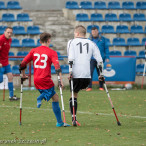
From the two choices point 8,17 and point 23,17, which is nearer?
point 8,17

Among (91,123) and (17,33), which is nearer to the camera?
(91,123)

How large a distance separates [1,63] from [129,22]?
12121mm

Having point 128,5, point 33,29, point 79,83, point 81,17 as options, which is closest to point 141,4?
point 128,5

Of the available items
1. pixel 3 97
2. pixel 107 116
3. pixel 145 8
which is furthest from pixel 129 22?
pixel 107 116

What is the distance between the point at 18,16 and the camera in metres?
23.8

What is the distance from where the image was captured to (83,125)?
9.14 metres

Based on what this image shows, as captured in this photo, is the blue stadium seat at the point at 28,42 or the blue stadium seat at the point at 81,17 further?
the blue stadium seat at the point at 81,17

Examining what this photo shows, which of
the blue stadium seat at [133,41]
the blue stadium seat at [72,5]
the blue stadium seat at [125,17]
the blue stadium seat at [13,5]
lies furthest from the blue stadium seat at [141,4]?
the blue stadium seat at [13,5]

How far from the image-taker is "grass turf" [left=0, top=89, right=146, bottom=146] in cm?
730

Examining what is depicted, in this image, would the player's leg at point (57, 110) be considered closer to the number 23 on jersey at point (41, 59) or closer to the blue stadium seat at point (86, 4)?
the number 23 on jersey at point (41, 59)

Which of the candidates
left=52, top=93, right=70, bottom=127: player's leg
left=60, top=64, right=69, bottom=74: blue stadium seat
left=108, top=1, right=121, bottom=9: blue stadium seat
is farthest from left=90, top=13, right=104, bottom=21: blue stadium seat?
left=52, top=93, right=70, bottom=127: player's leg

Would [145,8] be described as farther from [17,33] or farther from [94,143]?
[94,143]

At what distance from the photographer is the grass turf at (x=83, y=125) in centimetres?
730

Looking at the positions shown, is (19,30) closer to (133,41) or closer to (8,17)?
(8,17)
